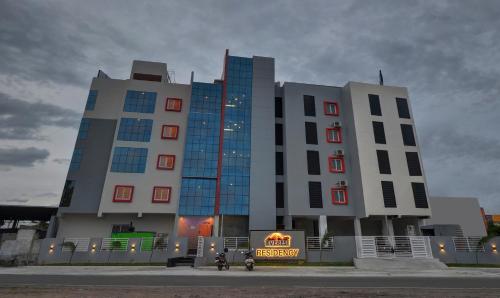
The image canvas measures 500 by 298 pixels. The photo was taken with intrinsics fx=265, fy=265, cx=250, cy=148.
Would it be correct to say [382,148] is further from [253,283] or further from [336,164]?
[253,283]

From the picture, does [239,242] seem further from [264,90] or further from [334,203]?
[264,90]

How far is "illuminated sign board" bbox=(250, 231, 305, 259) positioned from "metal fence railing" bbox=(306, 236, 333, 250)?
133 centimetres

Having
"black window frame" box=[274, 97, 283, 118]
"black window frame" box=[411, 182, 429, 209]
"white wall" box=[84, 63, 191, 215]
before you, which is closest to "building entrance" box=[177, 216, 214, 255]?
"white wall" box=[84, 63, 191, 215]

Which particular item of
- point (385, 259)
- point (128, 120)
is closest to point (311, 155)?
point (385, 259)

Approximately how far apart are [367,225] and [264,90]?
2664 centimetres

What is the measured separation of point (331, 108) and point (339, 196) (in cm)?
1422

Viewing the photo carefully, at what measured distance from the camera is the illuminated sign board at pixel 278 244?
85.7ft

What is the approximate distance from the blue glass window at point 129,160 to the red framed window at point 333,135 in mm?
27142

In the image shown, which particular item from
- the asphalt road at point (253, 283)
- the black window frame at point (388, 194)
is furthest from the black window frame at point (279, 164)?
the asphalt road at point (253, 283)

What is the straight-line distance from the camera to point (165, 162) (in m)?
37.9

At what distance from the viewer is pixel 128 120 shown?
39375 mm

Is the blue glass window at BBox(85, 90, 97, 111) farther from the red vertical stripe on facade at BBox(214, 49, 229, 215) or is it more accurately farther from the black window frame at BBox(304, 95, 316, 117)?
the black window frame at BBox(304, 95, 316, 117)

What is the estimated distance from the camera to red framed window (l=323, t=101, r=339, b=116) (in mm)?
42125

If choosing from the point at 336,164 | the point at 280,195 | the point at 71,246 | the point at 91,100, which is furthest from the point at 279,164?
the point at 91,100
